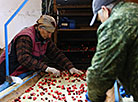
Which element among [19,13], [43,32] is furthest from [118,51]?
[19,13]

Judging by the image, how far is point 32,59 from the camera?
199cm

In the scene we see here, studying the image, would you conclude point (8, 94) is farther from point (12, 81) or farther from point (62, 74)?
point (62, 74)

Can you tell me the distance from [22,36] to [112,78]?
140cm

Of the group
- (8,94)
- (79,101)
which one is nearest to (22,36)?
(8,94)

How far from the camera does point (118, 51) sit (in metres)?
0.80

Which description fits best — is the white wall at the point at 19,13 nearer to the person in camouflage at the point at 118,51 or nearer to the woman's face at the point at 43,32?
the woman's face at the point at 43,32

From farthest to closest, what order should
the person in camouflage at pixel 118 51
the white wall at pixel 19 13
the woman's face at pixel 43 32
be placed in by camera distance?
the white wall at pixel 19 13
the woman's face at pixel 43 32
the person in camouflage at pixel 118 51

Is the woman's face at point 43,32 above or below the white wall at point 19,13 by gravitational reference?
below

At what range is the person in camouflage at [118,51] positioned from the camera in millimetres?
789

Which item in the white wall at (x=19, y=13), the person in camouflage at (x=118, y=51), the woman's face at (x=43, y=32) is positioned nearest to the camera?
the person in camouflage at (x=118, y=51)

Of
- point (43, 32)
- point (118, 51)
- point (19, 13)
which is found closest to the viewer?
point (118, 51)

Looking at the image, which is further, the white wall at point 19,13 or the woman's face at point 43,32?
the white wall at point 19,13

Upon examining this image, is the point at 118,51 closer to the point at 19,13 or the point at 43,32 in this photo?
the point at 43,32

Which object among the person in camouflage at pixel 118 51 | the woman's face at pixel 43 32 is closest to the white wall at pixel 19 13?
the woman's face at pixel 43 32
